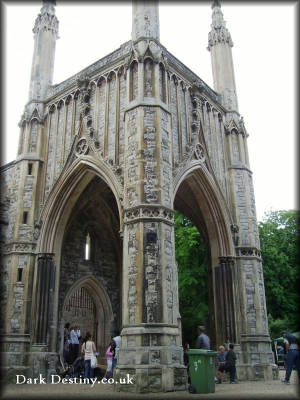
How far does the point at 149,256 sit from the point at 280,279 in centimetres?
1634

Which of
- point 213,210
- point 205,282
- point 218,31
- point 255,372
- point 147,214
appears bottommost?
point 255,372

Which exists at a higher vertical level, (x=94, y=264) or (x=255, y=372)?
(x=94, y=264)

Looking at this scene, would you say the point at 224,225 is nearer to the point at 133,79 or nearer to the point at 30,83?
the point at 133,79

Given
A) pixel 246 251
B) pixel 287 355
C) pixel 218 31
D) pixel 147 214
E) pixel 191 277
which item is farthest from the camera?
pixel 191 277

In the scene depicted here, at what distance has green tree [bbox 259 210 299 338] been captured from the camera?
→ 2437cm

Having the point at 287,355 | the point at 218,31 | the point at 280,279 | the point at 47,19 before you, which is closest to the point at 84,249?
the point at 47,19

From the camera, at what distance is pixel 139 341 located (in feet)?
37.4

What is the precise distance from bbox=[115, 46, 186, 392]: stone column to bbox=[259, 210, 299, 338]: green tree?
12932mm

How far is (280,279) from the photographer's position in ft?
85.5

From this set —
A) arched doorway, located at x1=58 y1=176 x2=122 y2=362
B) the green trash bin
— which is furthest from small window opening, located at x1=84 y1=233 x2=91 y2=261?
the green trash bin

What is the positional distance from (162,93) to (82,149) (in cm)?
413

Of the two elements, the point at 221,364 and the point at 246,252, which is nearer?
the point at 221,364

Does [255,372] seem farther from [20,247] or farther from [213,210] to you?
[20,247]

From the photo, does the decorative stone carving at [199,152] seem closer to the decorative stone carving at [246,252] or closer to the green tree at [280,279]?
the decorative stone carving at [246,252]
